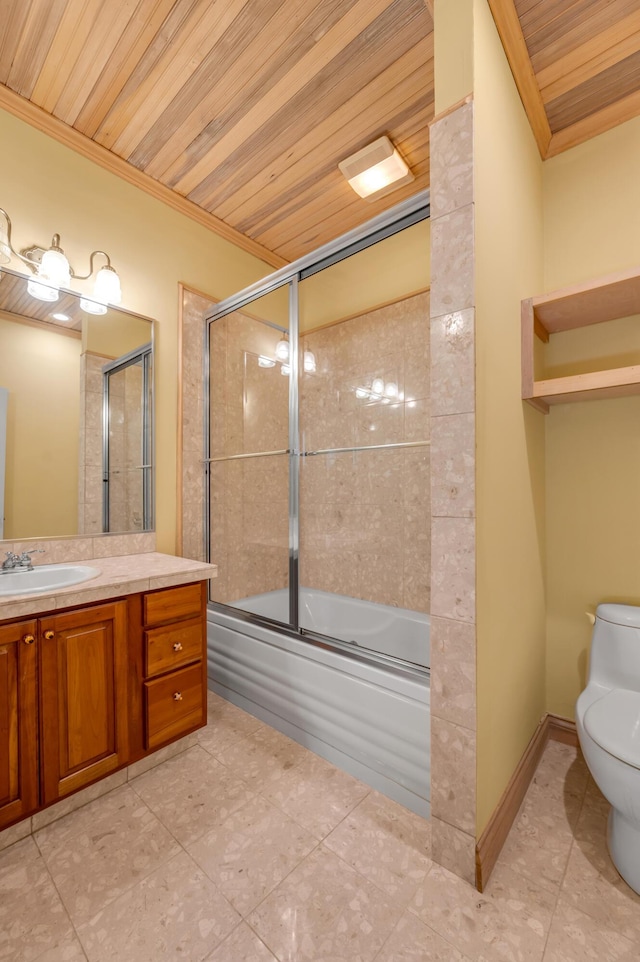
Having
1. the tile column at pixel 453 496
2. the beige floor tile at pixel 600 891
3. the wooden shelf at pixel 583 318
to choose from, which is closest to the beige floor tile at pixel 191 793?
the tile column at pixel 453 496

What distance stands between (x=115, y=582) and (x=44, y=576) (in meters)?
0.41

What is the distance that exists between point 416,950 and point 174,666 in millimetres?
1100

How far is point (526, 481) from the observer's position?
4.99ft

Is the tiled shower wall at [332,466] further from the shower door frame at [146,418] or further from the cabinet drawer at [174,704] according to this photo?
the cabinet drawer at [174,704]

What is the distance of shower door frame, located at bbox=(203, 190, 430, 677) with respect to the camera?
154 centimetres

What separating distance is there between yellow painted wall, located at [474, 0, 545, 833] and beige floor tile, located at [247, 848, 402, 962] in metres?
0.35

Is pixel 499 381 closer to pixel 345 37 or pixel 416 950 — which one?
pixel 345 37

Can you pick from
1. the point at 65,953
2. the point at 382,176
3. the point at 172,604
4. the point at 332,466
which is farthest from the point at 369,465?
the point at 65,953

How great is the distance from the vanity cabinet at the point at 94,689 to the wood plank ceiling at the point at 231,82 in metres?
1.99

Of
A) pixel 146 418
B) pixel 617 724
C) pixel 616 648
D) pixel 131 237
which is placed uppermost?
pixel 131 237

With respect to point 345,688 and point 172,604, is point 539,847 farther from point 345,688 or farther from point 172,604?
point 172,604

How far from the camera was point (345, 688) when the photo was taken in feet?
5.13

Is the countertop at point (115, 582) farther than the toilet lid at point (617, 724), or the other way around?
the countertop at point (115, 582)

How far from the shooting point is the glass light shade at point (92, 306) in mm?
1868
